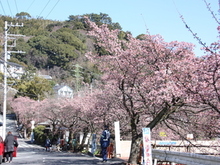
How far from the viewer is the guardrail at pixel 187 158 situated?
27.7ft

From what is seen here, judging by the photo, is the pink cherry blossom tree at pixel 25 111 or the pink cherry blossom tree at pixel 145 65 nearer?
the pink cherry blossom tree at pixel 145 65

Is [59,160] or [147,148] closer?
[147,148]

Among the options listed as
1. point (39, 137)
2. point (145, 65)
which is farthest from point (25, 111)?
point (145, 65)

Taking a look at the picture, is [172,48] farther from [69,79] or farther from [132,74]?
[69,79]

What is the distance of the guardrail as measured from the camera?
27.7 ft

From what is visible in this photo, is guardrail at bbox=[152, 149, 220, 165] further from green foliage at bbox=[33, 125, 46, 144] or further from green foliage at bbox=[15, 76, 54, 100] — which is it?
green foliage at bbox=[15, 76, 54, 100]

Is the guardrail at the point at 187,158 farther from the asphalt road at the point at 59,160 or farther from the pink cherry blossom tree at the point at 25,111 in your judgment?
the pink cherry blossom tree at the point at 25,111

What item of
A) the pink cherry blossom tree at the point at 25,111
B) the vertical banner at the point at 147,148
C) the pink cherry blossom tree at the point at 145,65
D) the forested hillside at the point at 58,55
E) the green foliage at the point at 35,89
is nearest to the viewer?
the vertical banner at the point at 147,148

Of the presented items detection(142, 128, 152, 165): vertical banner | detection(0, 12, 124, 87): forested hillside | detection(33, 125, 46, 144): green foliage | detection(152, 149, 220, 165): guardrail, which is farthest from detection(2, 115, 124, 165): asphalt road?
detection(0, 12, 124, 87): forested hillside

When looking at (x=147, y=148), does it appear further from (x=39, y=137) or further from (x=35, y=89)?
(x=35, y=89)

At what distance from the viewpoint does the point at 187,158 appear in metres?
9.79

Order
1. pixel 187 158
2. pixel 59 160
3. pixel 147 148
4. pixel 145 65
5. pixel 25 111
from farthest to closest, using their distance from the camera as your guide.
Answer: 1. pixel 25 111
2. pixel 59 160
3. pixel 145 65
4. pixel 147 148
5. pixel 187 158

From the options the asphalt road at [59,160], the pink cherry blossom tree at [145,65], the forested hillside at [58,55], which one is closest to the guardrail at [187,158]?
the pink cherry blossom tree at [145,65]

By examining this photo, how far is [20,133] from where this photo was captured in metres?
57.8
